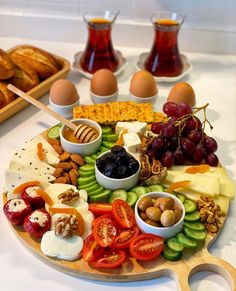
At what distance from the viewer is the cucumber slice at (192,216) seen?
1.04 metres

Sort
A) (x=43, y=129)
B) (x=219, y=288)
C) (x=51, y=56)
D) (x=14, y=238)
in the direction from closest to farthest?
(x=219, y=288) < (x=14, y=238) < (x=43, y=129) < (x=51, y=56)

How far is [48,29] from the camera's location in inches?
69.5

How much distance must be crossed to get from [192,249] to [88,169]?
32 cm

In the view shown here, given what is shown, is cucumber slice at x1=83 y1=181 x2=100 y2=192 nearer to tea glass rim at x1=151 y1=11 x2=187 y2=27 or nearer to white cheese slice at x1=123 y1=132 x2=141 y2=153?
white cheese slice at x1=123 y1=132 x2=141 y2=153

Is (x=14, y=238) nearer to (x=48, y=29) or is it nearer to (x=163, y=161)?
(x=163, y=161)

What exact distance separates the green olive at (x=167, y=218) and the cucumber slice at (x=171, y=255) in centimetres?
5

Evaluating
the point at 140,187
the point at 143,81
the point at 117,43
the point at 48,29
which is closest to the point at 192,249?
the point at 140,187

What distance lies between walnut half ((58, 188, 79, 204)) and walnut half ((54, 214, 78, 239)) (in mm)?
50

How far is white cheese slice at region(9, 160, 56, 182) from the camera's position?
3.67 feet

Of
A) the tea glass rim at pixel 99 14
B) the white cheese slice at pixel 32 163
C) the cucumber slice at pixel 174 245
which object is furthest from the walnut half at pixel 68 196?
the tea glass rim at pixel 99 14

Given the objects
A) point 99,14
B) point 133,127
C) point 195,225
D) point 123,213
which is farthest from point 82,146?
point 99,14

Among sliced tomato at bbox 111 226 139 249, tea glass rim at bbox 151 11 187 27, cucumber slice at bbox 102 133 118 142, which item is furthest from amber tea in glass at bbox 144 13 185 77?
sliced tomato at bbox 111 226 139 249

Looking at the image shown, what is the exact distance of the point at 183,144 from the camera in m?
1.18

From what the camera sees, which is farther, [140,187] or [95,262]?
[140,187]
